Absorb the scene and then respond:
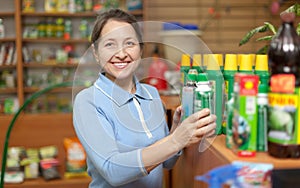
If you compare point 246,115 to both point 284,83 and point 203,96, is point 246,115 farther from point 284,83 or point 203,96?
point 203,96

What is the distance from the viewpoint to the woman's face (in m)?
1.26

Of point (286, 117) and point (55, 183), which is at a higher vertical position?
point (286, 117)

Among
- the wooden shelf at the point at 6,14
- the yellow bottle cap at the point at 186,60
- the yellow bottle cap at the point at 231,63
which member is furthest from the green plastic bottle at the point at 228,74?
the wooden shelf at the point at 6,14

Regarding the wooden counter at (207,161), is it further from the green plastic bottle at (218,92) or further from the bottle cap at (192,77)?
the bottle cap at (192,77)

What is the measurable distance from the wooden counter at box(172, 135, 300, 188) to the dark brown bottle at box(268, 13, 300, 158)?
0.10ft

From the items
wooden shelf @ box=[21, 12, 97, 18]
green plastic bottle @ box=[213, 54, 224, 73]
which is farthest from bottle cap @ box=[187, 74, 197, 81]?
wooden shelf @ box=[21, 12, 97, 18]

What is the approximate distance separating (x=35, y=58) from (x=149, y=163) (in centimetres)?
392

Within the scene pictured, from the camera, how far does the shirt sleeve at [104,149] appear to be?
119 centimetres

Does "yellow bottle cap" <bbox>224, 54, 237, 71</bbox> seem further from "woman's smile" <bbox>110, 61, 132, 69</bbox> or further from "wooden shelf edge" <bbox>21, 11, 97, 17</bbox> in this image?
"wooden shelf edge" <bbox>21, 11, 97, 17</bbox>

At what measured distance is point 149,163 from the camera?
1172 mm

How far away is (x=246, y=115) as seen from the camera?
93cm

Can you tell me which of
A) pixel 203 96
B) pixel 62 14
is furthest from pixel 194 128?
pixel 62 14

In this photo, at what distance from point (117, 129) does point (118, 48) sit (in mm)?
262

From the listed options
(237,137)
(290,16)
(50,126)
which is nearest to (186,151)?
(237,137)
